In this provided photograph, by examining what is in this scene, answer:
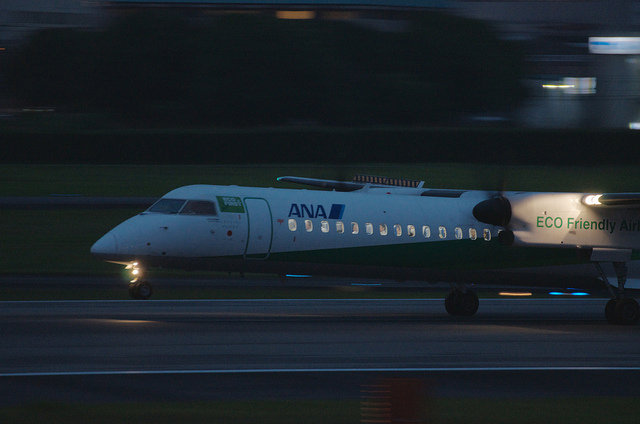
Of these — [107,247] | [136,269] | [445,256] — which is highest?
[445,256]

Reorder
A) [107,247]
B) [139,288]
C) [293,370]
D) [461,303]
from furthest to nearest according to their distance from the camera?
[461,303]
[139,288]
[107,247]
[293,370]

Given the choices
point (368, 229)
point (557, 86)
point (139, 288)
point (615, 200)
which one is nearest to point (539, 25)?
point (557, 86)

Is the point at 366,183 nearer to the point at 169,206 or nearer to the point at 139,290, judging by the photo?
the point at 169,206

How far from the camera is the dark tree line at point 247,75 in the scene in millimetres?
52094

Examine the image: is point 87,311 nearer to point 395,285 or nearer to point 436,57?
point 395,285

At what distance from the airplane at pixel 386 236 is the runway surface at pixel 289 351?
110cm

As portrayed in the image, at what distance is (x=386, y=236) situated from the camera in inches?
781

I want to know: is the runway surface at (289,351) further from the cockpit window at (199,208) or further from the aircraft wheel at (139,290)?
the cockpit window at (199,208)

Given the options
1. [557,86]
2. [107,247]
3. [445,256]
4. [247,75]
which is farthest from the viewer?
[557,86]

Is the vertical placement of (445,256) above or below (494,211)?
below

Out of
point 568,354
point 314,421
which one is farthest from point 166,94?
point 314,421

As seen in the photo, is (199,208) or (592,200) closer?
(199,208)

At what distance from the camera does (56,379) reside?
1233 cm

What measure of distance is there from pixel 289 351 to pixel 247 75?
127 feet
